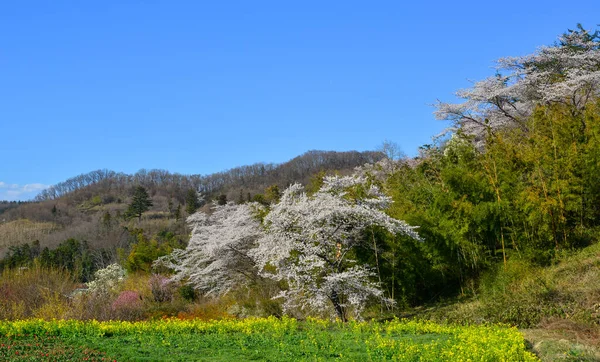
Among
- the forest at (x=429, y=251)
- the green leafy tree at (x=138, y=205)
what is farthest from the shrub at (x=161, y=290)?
the green leafy tree at (x=138, y=205)

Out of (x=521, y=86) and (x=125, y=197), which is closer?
(x=521, y=86)

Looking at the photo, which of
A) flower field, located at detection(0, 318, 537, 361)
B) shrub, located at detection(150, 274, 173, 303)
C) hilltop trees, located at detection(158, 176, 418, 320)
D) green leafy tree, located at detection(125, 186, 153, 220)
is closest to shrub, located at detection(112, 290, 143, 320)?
shrub, located at detection(150, 274, 173, 303)

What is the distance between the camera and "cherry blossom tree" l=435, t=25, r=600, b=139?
68.4ft

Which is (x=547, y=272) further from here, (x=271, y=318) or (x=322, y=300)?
(x=271, y=318)

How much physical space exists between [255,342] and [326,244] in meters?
4.79

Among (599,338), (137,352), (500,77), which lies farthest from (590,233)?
(137,352)

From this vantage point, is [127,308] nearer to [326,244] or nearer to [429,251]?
[326,244]

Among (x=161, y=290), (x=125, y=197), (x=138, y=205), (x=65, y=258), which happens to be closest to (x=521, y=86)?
(x=161, y=290)

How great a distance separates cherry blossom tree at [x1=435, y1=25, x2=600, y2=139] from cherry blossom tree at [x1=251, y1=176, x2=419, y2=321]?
963 centimetres

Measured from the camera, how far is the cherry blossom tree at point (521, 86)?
68.4ft

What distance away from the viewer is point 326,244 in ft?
42.7

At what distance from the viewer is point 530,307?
10773mm

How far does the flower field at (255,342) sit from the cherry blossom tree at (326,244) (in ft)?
6.67

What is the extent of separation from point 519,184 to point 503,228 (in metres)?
1.28
